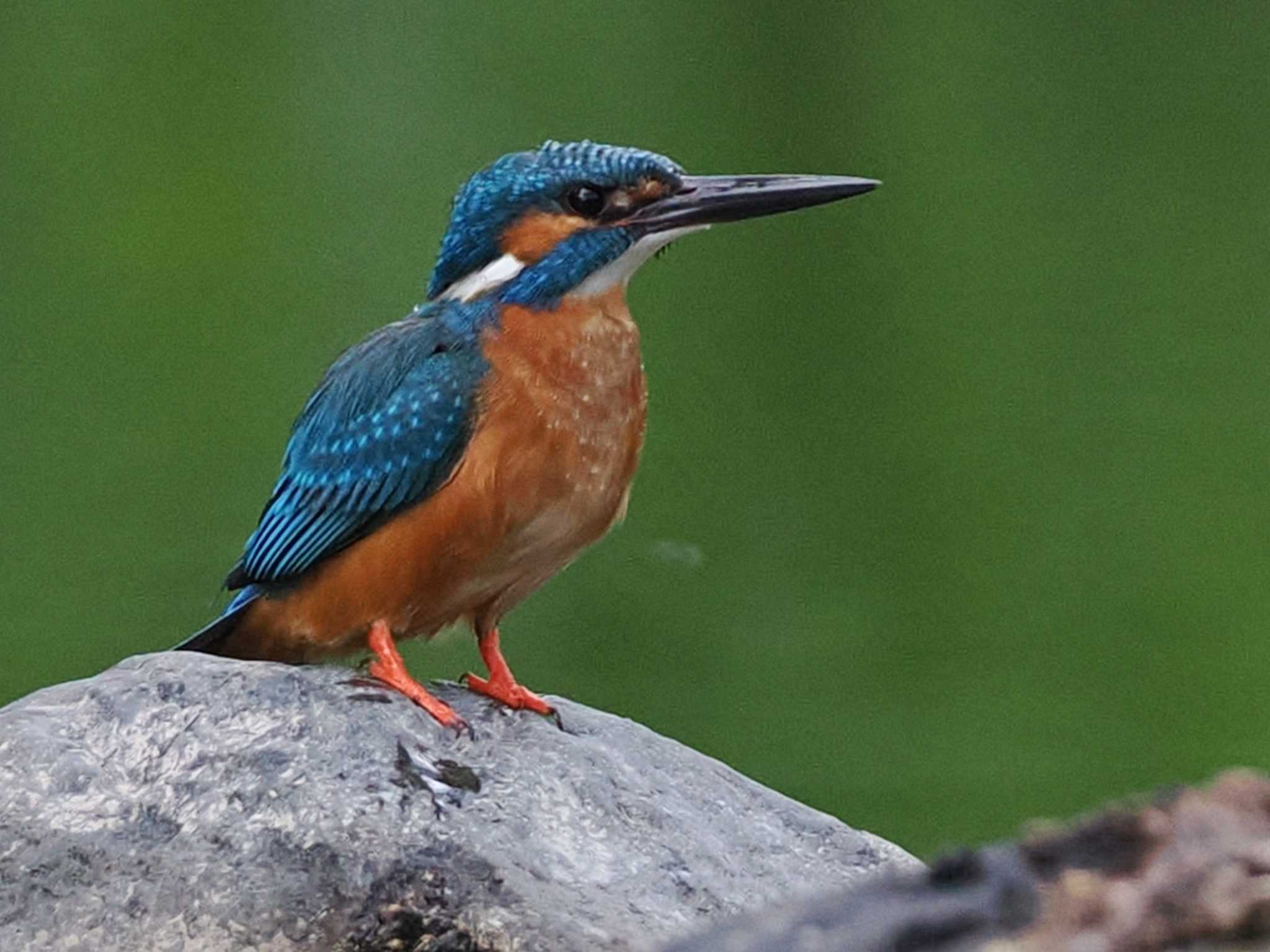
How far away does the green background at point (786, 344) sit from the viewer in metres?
6.19

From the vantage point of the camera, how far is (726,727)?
5883mm

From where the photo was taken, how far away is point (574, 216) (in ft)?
11.1

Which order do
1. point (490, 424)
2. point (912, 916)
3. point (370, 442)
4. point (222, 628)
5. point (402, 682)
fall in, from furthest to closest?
point (222, 628) < point (370, 442) < point (490, 424) < point (402, 682) < point (912, 916)

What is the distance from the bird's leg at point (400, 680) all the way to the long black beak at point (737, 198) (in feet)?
2.28

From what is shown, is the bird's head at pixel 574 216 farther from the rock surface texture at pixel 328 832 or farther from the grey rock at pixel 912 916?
the grey rock at pixel 912 916

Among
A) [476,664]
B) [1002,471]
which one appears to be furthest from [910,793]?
[1002,471]

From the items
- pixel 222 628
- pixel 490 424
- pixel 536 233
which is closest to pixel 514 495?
pixel 490 424

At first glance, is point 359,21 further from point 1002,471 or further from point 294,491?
point 294,491

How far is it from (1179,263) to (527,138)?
2183 millimetres

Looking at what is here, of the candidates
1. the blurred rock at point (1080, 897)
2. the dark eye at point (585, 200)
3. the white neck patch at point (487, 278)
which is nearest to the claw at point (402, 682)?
the white neck patch at point (487, 278)

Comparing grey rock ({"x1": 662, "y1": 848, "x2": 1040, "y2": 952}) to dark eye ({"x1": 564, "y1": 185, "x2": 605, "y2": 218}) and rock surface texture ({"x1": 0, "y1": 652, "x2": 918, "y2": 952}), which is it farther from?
dark eye ({"x1": 564, "y1": 185, "x2": 605, "y2": 218})

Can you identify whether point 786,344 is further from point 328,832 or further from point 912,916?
point 912,916

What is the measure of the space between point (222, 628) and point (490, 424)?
56 cm

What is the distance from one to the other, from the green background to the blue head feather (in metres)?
2.36
